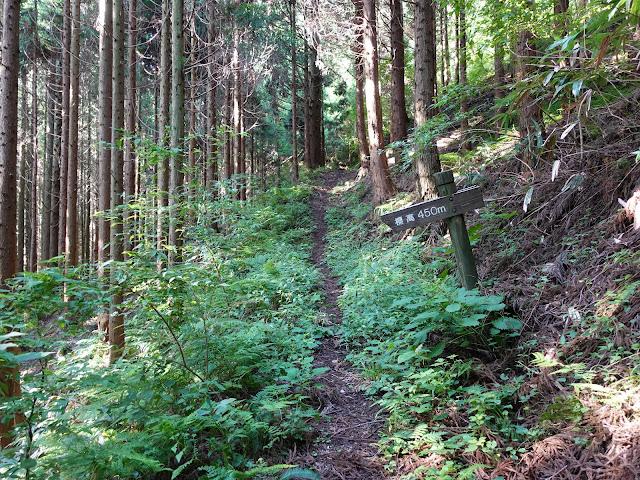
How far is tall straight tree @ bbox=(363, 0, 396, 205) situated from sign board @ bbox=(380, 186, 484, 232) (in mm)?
7213

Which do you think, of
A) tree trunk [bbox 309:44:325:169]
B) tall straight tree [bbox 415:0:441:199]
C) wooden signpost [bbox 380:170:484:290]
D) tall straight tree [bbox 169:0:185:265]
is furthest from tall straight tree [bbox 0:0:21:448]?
tree trunk [bbox 309:44:325:169]

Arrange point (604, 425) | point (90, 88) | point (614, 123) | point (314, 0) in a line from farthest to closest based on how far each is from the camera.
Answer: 1. point (90, 88)
2. point (314, 0)
3. point (614, 123)
4. point (604, 425)

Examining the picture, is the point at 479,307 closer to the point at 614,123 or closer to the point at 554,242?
the point at 554,242

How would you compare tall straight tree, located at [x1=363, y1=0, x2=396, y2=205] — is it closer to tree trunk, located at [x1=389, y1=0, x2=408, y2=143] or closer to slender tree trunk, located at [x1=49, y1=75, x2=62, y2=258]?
tree trunk, located at [x1=389, y1=0, x2=408, y2=143]

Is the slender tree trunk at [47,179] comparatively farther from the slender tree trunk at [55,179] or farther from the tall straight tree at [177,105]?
the tall straight tree at [177,105]

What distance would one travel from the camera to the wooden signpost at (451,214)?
4652 millimetres

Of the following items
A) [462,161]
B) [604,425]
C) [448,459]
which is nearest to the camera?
[604,425]

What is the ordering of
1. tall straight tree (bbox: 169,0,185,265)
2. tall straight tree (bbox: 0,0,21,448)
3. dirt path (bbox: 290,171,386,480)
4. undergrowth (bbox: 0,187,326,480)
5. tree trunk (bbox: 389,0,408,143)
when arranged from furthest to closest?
tree trunk (bbox: 389,0,408,143) → tall straight tree (bbox: 169,0,185,265) → tall straight tree (bbox: 0,0,21,448) → dirt path (bbox: 290,171,386,480) → undergrowth (bbox: 0,187,326,480)

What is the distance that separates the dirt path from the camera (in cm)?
303

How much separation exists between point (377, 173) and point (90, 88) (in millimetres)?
18758

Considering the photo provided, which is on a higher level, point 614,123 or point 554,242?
point 614,123

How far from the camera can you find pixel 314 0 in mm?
13250

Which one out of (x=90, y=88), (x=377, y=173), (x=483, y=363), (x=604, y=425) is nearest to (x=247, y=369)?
(x=483, y=363)

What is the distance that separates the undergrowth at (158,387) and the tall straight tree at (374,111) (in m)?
6.80
